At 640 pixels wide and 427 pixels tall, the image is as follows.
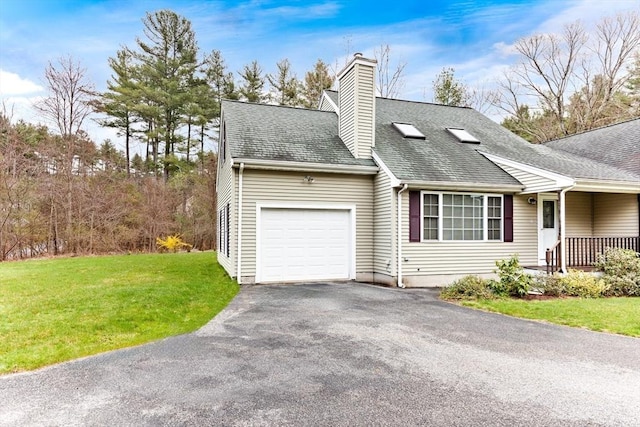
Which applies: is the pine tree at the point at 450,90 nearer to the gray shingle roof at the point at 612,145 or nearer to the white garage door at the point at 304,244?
the gray shingle roof at the point at 612,145

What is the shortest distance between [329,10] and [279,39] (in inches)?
121

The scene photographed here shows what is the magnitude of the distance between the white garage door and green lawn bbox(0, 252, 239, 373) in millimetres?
1228

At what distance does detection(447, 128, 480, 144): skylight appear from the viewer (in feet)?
38.8

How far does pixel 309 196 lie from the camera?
9.45 m

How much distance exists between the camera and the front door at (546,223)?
10.1 metres

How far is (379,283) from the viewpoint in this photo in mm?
9609

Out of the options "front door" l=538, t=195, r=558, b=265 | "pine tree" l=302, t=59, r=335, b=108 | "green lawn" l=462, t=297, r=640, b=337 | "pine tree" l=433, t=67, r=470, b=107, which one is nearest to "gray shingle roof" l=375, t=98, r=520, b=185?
"front door" l=538, t=195, r=558, b=265

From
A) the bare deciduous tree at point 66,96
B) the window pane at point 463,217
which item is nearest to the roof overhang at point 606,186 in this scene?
the window pane at point 463,217

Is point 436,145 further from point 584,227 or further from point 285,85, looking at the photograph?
point 285,85

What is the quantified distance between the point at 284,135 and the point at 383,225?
389 centimetres

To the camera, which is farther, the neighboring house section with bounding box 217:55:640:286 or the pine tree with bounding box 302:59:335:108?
the pine tree with bounding box 302:59:335:108

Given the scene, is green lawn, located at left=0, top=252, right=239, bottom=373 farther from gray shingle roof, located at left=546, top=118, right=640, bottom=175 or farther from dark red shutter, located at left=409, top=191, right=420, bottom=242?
gray shingle roof, located at left=546, top=118, right=640, bottom=175

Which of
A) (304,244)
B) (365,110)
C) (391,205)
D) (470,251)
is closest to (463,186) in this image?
(470,251)

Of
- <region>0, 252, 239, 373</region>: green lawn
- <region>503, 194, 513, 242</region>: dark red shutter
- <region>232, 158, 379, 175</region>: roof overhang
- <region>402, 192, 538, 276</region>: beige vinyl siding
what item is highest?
<region>232, 158, 379, 175</region>: roof overhang
